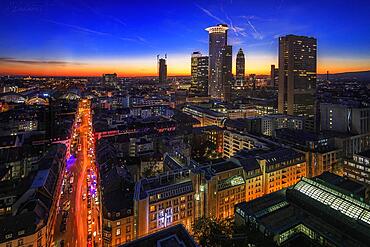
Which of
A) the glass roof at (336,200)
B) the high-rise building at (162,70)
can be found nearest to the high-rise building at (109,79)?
the high-rise building at (162,70)

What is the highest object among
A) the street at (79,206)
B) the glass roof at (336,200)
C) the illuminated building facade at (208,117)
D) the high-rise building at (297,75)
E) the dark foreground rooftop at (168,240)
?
the high-rise building at (297,75)

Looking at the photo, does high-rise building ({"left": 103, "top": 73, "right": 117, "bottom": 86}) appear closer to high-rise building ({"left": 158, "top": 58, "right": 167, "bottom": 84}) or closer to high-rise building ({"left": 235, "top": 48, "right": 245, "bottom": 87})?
high-rise building ({"left": 158, "top": 58, "right": 167, "bottom": 84})

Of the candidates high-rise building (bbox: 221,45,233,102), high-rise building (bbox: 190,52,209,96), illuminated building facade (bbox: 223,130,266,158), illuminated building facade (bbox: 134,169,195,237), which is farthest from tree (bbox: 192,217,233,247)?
high-rise building (bbox: 190,52,209,96)

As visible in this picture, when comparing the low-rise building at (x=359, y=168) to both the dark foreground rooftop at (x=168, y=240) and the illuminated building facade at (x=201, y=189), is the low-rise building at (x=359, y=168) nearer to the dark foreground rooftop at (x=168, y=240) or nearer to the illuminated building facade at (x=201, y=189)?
the illuminated building facade at (x=201, y=189)

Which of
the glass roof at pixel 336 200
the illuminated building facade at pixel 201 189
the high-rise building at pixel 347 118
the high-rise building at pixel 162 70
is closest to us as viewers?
the glass roof at pixel 336 200

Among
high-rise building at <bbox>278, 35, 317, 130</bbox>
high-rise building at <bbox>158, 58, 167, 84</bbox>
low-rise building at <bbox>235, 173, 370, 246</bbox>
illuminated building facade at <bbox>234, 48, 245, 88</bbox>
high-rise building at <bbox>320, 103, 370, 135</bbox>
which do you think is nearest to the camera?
low-rise building at <bbox>235, 173, 370, 246</bbox>

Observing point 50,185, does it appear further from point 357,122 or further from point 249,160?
point 357,122

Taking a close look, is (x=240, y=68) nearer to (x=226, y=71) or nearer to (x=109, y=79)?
(x=226, y=71)
